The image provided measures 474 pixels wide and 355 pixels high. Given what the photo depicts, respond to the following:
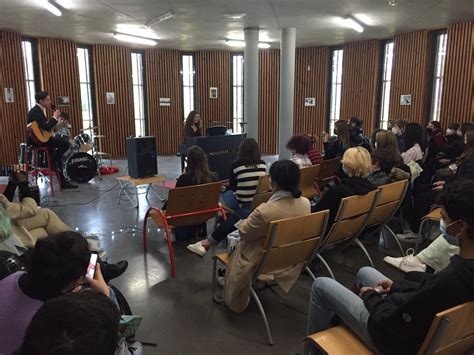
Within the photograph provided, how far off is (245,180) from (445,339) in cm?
308

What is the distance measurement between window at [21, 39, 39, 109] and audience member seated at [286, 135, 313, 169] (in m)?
7.96

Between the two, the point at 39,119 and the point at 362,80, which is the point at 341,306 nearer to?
the point at 39,119

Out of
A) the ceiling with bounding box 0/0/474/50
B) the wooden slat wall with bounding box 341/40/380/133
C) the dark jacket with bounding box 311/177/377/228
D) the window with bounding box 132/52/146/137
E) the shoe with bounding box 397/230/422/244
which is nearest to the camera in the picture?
the dark jacket with bounding box 311/177/377/228

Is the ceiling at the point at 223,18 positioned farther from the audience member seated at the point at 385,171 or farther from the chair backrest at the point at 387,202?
the chair backrest at the point at 387,202

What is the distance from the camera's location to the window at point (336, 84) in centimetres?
1216

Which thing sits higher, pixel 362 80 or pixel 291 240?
pixel 362 80

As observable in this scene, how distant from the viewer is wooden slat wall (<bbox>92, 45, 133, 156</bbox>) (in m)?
11.6

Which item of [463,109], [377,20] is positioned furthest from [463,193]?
[463,109]

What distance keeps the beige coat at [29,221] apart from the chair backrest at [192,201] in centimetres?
103

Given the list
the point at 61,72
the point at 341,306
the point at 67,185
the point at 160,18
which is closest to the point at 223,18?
the point at 160,18

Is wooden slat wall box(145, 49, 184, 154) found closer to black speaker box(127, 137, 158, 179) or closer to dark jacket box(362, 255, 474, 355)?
black speaker box(127, 137, 158, 179)

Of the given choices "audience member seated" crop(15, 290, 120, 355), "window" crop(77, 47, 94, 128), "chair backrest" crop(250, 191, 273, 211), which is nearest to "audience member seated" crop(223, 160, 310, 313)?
"chair backrest" crop(250, 191, 273, 211)

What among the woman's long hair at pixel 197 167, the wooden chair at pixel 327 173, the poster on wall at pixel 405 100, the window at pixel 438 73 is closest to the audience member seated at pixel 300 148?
the wooden chair at pixel 327 173

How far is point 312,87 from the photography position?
1262cm
